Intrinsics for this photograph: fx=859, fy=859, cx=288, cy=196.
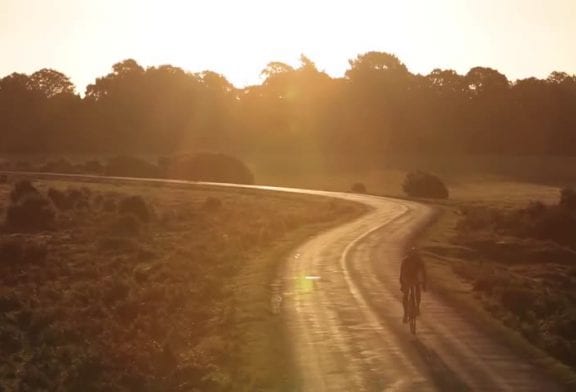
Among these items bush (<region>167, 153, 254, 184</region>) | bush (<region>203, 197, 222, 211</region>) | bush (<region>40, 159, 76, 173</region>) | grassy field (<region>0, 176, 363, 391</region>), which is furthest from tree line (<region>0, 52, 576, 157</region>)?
grassy field (<region>0, 176, 363, 391</region>)

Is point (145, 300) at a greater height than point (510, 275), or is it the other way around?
point (510, 275)

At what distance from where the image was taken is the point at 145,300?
92.9 feet

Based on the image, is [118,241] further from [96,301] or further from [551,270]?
[551,270]

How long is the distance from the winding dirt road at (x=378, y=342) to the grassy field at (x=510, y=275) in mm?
950

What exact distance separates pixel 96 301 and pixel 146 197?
45208mm

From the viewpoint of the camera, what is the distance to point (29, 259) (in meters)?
38.8

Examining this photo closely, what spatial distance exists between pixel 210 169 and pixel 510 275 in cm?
7174

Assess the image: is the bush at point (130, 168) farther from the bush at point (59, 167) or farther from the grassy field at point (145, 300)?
the grassy field at point (145, 300)

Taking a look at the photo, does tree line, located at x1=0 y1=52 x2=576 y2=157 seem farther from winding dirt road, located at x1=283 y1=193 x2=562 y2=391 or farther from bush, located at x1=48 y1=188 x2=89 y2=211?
winding dirt road, located at x1=283 y1=193 x2=562 y2=391

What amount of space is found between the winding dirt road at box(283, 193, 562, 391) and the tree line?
107 metres

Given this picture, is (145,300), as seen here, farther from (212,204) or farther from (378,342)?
(212,204)

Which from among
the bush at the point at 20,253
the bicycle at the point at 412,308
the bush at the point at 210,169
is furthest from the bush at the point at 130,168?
the bicycle at the point at 412,308

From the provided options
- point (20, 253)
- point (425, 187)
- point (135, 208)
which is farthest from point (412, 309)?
point (425, 187)

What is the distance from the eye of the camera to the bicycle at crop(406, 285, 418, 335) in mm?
21438
